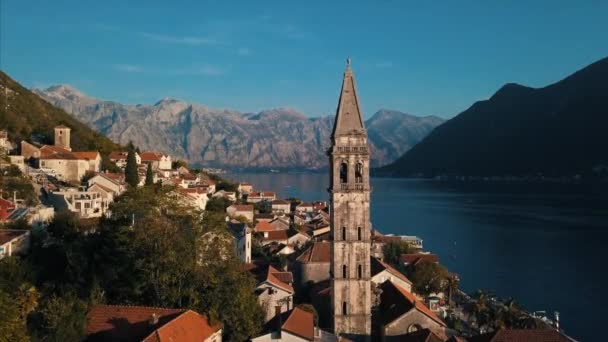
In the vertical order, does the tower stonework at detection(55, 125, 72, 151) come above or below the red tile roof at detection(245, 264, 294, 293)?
above

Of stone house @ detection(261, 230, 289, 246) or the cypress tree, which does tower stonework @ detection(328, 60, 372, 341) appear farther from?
the cypress tree

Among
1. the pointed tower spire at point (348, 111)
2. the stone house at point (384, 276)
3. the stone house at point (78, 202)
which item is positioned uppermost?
the pointed tower spire at point (348, 111)

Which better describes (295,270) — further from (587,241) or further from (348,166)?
(587,241)

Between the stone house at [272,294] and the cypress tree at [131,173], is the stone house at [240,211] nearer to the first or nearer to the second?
the cypress tree at [131,173]

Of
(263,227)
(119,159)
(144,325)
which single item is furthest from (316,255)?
(119,159)

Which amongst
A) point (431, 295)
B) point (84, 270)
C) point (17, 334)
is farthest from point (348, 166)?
point (431, 295)

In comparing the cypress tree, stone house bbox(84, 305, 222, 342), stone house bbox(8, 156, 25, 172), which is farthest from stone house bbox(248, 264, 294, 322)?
stone house bbox(8, 156, 25, 172)

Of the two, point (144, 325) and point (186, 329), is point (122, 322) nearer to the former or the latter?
A: point (144, 325)

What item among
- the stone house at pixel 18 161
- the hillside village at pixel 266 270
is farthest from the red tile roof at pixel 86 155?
the stone house at pixel 18 161
